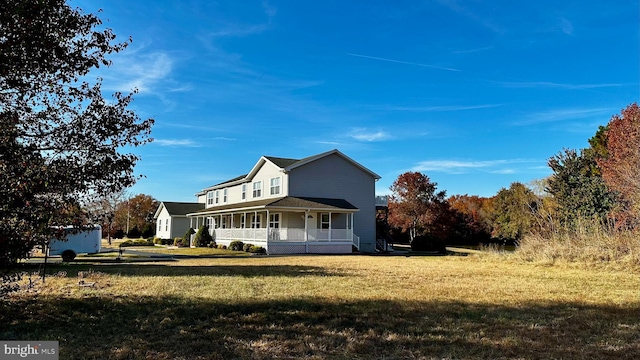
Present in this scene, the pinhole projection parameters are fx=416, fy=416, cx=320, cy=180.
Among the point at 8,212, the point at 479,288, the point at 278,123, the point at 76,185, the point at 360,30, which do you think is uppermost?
the point at 360,30

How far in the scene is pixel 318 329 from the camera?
5812mm

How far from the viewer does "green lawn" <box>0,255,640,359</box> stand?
4.94m

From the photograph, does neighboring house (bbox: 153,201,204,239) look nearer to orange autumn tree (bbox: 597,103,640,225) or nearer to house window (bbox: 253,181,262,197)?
house window (bbox: 253,181,262,197)

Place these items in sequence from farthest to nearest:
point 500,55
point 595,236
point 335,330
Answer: point 500,55, point 595,236, point 335,330

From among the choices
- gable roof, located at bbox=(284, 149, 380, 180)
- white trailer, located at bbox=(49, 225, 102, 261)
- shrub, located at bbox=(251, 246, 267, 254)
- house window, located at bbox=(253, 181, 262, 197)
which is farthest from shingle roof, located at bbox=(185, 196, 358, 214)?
white trailer, located at bbox=(49, 225, 102, 261)

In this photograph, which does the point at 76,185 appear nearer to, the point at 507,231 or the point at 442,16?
the point at 442,16

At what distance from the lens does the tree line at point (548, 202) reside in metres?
25.2

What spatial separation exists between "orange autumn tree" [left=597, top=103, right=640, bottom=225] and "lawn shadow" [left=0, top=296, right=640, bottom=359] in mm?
20468

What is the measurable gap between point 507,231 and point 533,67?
33994 mm

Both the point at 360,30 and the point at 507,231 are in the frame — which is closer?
the point at 360,30

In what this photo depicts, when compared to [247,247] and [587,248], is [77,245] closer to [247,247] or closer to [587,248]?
[247,247]

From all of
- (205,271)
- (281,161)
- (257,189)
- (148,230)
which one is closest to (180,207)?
(148,230)

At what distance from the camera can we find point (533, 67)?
18609 millimetres

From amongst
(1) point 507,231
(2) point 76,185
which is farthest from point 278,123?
(1) point 507,231
